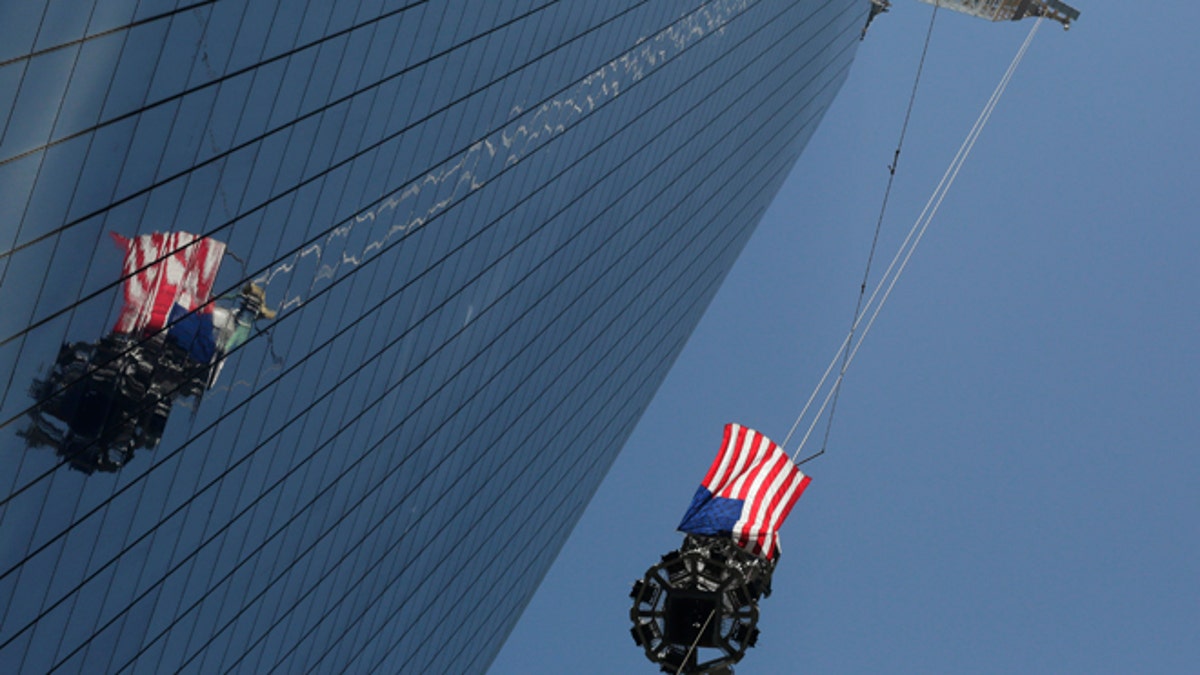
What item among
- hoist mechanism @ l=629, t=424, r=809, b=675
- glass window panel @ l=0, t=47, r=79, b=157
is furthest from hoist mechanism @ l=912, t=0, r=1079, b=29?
glass window panel @ l=0, t=47, r=79, b=157

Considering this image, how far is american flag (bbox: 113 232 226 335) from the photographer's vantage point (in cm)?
3566

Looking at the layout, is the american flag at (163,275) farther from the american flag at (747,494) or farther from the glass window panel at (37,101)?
the american flag at (747,494)

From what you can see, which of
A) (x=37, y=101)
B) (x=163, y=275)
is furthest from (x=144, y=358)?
(x=37, y=101)

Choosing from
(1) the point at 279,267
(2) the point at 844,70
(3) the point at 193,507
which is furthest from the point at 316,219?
(2) the point at 844,70

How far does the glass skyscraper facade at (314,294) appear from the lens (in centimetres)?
3269

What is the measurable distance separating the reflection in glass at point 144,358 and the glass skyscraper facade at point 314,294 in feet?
0.39

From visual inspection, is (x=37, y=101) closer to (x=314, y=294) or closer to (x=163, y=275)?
(x=163, y=275)

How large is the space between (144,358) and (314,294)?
34.0 ft

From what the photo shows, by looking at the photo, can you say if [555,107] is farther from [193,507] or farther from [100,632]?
[100,632]

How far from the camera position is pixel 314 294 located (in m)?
48.5

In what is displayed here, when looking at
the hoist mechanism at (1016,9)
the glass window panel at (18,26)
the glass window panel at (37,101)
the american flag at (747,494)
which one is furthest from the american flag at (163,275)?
the hoist mechanism at (1016,9)

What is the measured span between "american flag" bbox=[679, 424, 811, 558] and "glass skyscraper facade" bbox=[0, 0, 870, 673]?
14457mm

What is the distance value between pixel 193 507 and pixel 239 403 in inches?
134

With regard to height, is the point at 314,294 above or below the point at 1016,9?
below
